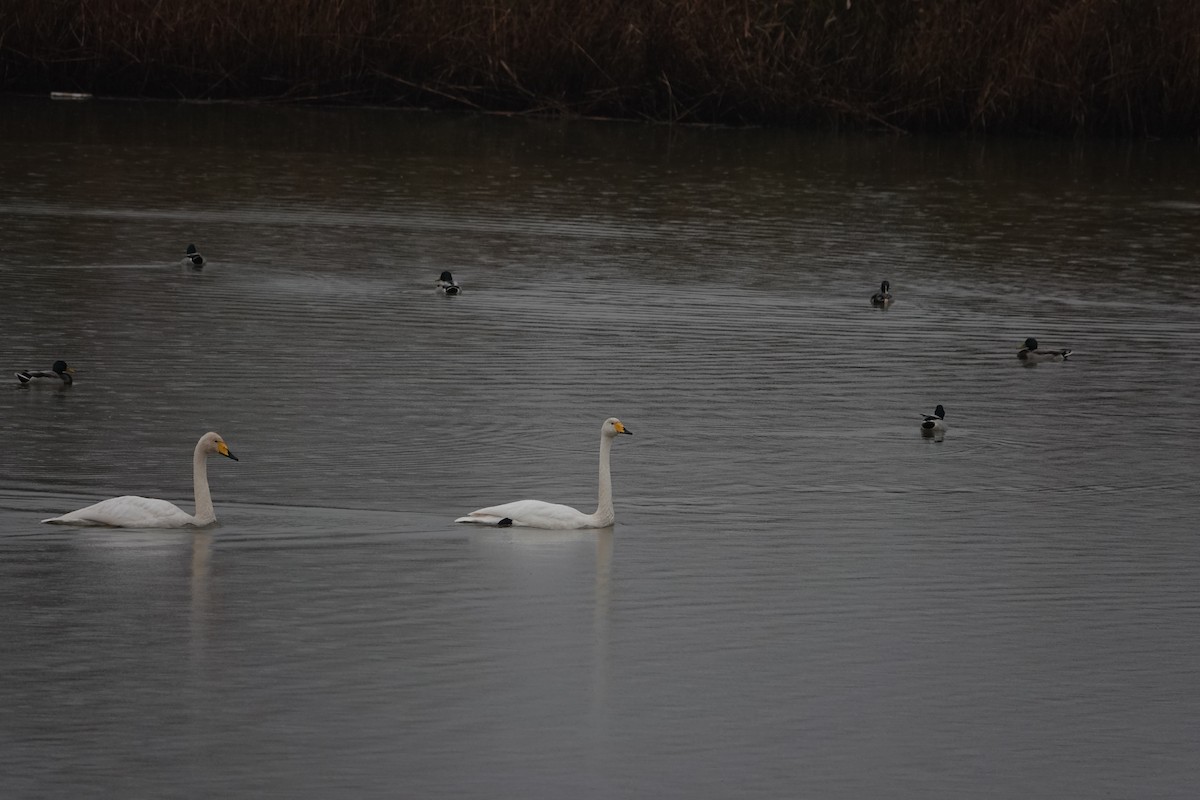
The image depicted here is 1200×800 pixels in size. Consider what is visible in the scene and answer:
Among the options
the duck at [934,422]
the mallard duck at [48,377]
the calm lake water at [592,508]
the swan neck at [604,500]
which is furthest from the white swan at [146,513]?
the duck at [934,422]

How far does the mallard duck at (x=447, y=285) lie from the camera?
22203 mm

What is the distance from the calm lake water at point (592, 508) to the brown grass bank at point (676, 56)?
A: 9571mm

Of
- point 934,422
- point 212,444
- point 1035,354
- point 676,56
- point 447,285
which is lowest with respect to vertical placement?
point 212,444

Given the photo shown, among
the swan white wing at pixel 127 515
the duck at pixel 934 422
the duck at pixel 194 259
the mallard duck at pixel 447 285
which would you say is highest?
the duck at pixel 194 259

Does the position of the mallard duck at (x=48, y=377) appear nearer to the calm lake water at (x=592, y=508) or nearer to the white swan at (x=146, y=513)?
the calm lake water at (x=592, y=508)

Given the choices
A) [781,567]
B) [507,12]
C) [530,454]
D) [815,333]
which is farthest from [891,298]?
[507,12]

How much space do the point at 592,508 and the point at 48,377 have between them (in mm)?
5187

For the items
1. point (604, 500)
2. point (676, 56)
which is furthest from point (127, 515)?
point (676, 56)

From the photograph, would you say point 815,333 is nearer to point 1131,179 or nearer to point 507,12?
point 1131,179

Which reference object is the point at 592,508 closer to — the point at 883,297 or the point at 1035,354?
the point at 1035,354

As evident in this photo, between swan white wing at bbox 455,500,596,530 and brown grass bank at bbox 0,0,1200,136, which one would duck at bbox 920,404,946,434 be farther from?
brown grass bank at bbox 0,0,1200,136

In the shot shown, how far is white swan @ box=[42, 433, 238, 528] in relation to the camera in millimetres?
12609

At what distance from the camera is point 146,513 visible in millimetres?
12609

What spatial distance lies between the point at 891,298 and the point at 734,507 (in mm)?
9427
